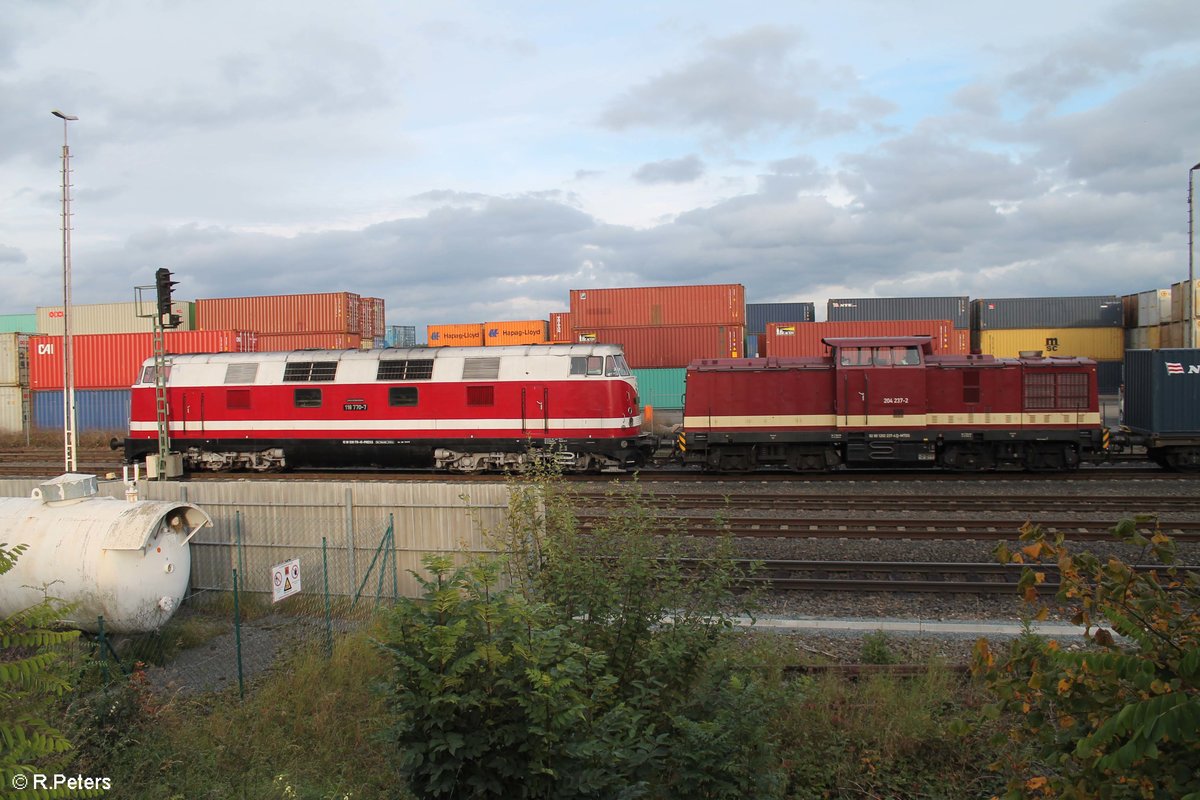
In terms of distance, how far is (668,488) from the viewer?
1988 centimetres

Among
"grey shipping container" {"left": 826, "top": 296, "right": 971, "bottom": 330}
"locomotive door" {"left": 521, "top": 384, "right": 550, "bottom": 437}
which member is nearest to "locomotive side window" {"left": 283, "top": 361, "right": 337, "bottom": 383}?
"locomotive door" {"left": 521, "top": 384, "right": 550, "bottom": 437}

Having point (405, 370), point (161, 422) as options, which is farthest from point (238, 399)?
point (405, 370)

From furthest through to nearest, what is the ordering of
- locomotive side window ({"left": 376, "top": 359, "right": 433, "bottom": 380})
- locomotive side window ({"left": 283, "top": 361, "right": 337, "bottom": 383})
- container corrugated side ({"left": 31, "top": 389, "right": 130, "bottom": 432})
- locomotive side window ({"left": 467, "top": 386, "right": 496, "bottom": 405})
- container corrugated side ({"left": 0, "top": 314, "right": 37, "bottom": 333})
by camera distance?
Result: container corrugated side ({"left": 0, "top": 314, "right": 37, "bottom": 333}) → container corrugated side ({"left": 31, "top": 389, "right": 130, "bottom": 432}) → locomotive side window ({"left": 283, "top": 361, "right": 337, "bottom": 383}) → locomotive side window ({"left": 376, "top": 359, "right": 433, "bottom": 380}) → locomotive side window ({"left": 467, "top": 386, "right": 496, "bottom": 405})

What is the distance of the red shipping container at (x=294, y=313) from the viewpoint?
38750mm

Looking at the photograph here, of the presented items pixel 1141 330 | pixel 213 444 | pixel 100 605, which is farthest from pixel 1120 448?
pixel 1141 330

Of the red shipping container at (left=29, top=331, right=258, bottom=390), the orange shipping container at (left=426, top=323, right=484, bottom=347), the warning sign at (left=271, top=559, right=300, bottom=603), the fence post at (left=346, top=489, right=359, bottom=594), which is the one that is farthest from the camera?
the orange shipping container at (left=426, top=323, right=484, bottom=347)

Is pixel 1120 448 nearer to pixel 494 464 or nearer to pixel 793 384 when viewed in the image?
pixel 793 384

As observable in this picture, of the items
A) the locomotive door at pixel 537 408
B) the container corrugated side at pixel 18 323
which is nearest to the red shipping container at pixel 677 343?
the locomotive door at pixel 537 408

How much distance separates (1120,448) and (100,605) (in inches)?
964

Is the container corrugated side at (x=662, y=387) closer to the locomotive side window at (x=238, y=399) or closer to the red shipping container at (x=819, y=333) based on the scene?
the red shipping container at (x=819, y=333)

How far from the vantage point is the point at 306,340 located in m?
39.1

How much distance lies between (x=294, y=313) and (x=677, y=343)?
19.5 m

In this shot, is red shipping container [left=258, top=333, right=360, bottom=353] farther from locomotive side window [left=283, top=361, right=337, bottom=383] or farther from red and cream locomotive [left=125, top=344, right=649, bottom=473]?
locomotive side window [left=283, top=361, right=337, bottom=383]

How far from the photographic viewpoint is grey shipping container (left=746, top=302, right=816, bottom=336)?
57.6 m
